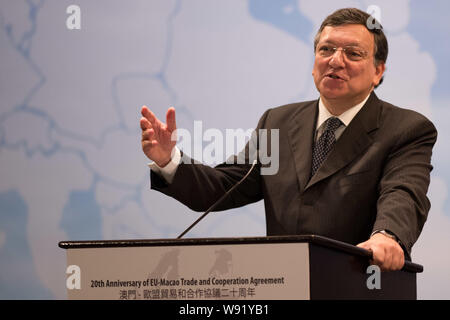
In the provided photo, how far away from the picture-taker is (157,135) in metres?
2.06

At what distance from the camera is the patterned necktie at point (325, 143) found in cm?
234

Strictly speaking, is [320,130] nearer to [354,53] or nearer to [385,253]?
[354,53]

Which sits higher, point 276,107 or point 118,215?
point 276,107

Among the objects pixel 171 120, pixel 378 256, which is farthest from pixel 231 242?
pixel 171 120

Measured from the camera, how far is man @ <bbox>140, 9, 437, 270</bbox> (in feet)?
7.00

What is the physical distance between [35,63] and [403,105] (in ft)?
5.59

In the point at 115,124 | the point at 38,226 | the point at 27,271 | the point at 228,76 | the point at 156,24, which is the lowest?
the point at 27,271

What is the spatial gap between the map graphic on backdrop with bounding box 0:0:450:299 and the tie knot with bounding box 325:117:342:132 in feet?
1.53

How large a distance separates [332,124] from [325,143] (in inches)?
3.3

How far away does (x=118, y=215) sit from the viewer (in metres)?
3.00

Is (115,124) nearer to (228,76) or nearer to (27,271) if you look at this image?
(228,76)

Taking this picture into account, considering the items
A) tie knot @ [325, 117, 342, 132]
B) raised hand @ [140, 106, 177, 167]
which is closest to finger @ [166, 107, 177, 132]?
raised hand @ [140, 106, 177, 167]

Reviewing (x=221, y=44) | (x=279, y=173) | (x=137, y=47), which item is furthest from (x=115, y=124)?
(x=279, y=173)

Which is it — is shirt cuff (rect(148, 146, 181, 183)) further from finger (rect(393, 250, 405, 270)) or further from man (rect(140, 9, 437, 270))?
finger (rect(393, 250, 405, 270))
